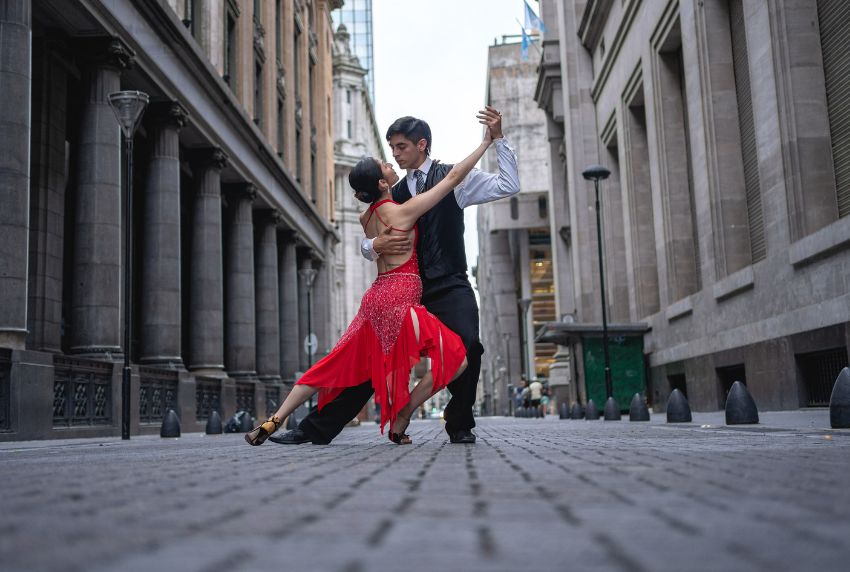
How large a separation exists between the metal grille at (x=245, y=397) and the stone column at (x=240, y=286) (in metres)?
0.77

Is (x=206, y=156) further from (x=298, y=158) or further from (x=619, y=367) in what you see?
(x=298, y=158)

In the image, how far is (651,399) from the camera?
2441 cm

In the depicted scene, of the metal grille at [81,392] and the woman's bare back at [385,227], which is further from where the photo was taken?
the metal grille at [81,392]

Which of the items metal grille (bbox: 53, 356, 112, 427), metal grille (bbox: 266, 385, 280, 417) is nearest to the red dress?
metal grille (bbox: 53, 356, 112, 427)

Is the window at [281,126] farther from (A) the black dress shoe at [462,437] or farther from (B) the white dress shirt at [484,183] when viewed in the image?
(A) the black dress shoe at [462,437]

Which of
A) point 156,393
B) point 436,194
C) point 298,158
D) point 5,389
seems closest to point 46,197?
point 156,393

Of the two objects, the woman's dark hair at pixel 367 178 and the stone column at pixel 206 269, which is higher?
the stone column at pixel 206 269

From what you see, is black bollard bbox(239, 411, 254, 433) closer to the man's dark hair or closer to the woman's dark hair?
the woman's dark hair

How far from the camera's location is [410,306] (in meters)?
5.96

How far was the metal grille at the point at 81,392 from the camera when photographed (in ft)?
45.6

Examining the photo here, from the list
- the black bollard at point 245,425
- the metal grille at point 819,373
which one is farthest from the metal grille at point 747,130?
the black bollard at point 245,425

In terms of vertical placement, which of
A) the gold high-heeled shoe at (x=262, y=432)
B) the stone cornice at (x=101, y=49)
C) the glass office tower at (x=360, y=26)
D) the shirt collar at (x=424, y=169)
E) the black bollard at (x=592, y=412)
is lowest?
the black bollard at (x=592, y=412)

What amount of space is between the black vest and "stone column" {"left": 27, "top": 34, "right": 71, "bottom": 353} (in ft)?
44.9

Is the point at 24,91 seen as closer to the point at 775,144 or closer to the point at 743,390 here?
the point at 743,390
